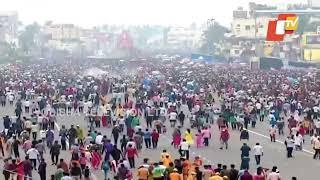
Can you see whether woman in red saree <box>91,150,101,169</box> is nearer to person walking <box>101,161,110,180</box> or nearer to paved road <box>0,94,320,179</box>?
paved road <box>0,94,320,179</box>

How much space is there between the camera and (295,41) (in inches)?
→ 4099

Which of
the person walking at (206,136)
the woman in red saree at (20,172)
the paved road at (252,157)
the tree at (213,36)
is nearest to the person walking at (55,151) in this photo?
the paved road at (252,157)

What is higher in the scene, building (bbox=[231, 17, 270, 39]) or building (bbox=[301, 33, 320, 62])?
building (bbox=[231, 17, 270, 39])

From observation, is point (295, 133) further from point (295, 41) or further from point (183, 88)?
point (295, 41)

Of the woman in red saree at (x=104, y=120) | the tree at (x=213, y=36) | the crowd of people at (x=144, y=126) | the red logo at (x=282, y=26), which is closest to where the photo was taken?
the crowd of people at (x=144, y=126)

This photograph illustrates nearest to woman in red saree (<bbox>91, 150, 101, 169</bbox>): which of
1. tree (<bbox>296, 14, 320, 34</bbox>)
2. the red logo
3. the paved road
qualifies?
the paved road

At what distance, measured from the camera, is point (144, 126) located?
3353cm

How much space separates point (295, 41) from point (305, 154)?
8000cm

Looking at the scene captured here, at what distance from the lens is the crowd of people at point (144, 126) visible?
19.2 meters

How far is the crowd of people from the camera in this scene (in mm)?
19156

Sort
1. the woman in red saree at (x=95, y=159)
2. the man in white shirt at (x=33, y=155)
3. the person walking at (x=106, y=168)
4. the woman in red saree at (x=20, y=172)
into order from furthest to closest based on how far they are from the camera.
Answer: the woman in red saree at (x=95, y=159) → the man in white shirt at (x=33, y=155) → the person walking at (x=106, y=168) → the woman in red saree at (x=20, y=172)

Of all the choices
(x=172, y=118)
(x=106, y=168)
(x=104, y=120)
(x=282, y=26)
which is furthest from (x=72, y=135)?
(x=282, y=26)

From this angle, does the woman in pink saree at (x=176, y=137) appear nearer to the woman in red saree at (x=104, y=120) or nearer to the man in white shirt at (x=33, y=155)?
the man in white shirt at (x=33, y=155)

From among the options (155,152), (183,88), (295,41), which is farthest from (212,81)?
(295,41)
